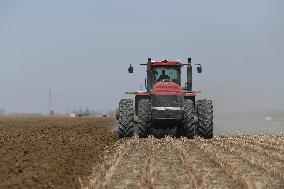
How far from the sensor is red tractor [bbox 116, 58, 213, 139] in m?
19.7

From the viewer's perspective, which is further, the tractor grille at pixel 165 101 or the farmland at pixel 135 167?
the tractor grille at pixel 165 101

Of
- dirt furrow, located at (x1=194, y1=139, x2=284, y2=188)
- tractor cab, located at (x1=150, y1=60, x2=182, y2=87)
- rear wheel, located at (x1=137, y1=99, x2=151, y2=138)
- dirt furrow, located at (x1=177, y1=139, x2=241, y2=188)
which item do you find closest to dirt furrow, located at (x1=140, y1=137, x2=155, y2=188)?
dirt furrow, located at (x1=177, y1=139, x2=241, y2=188)

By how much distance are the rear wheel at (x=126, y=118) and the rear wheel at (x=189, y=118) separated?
187 cm

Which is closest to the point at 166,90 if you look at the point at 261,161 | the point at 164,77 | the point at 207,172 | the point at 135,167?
the point at 164,77

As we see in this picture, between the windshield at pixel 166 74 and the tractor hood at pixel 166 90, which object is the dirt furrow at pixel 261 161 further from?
the windshield at pixel 166 74

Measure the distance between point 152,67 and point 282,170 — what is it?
10.2 meters

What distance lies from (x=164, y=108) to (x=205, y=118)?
1.52 m

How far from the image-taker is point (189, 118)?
19.9 metres

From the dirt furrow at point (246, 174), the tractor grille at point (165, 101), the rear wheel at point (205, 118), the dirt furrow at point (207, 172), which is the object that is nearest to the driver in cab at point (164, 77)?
the tractor grille at point (165, 101)

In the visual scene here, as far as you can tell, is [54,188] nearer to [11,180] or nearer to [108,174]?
[11,180]

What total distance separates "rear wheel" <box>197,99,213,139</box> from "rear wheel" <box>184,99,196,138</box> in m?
0.25

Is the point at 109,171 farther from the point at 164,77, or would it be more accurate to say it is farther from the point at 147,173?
the point at 164,77

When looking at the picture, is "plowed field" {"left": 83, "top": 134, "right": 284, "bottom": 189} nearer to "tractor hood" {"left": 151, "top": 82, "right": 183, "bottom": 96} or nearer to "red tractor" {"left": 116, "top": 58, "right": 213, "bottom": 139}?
"red tractor" {"left": 116, "top": 58, "right": 213, "bottom": 139}

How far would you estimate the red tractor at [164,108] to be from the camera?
19703 millimetres
